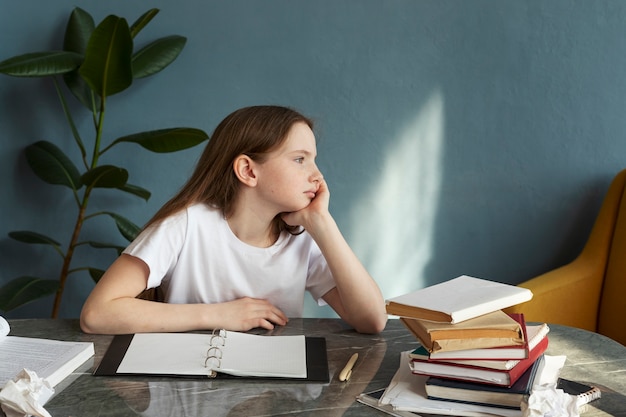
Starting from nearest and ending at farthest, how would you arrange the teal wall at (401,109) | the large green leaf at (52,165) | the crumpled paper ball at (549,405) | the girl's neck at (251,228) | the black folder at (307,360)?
the crumpled paper ball at (549,405) < the black folder at (307,360) < the girl's neck at (251,228) < the large green leaf at (52,165) < the teal wall at (401,109)

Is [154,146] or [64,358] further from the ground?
[154,146]

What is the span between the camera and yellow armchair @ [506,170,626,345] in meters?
2.51

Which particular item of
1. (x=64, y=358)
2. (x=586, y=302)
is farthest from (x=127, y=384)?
(x=586, y=302)

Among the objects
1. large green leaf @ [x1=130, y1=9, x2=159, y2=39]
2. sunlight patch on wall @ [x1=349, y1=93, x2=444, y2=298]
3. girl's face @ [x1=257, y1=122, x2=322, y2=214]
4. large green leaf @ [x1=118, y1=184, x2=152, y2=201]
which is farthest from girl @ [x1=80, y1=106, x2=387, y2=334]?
sunlight patch on wall @ [x1=349, y1=93, x2=444, y2=298]

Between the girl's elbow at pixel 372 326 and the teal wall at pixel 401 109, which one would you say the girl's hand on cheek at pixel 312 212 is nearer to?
the girl's elbow at pixel 372 326

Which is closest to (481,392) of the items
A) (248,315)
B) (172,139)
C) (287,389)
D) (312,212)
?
(287,389)

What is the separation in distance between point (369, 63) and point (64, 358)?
182 centimetres

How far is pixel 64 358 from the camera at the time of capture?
4.45 ft

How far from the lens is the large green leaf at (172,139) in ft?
8.63

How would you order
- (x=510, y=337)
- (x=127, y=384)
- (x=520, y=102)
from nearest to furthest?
(x=510, y=337) < (x=127, y=384) < (x=520, y=102)

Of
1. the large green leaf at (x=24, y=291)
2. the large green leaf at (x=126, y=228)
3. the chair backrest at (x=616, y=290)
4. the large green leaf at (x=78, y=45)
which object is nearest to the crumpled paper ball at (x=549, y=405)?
the chair backrest at (x=616, y=290)

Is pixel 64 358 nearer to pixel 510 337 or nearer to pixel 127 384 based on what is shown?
pixel 127 384

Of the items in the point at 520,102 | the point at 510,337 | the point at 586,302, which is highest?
the point at 520,102

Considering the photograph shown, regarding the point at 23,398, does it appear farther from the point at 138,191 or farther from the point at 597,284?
the point at 597,284
